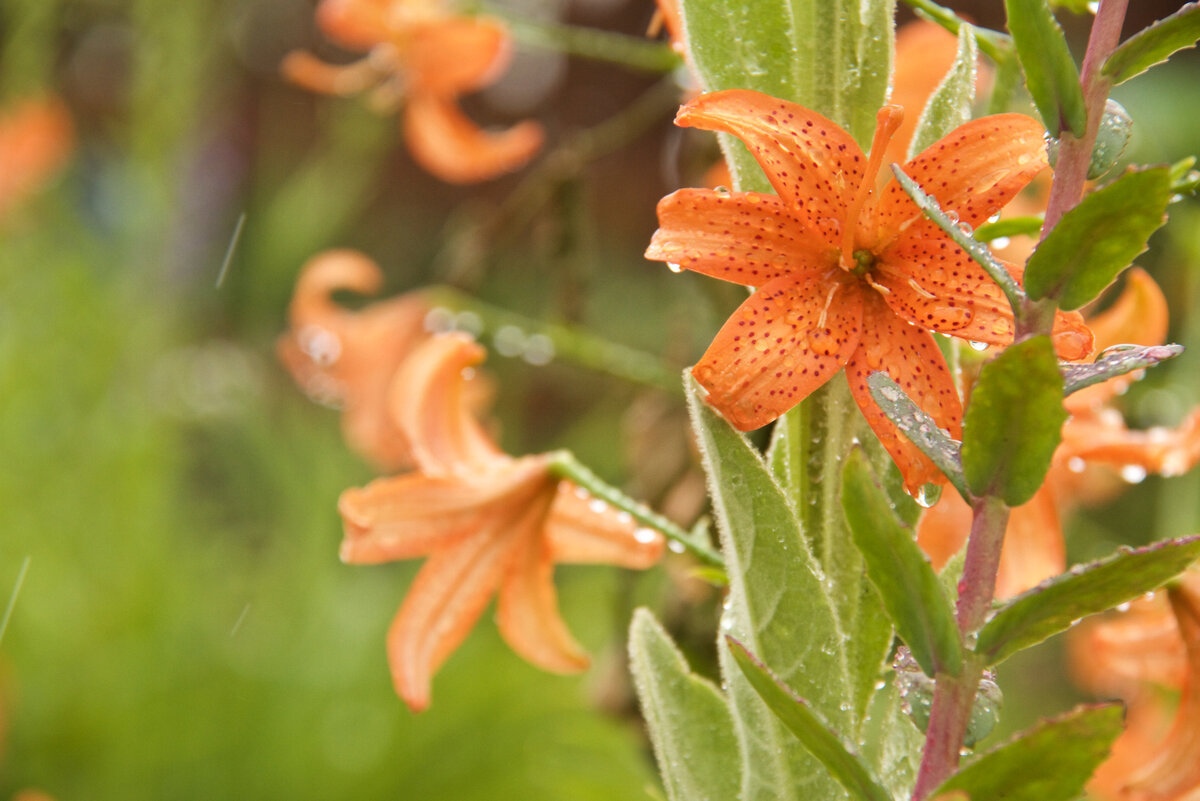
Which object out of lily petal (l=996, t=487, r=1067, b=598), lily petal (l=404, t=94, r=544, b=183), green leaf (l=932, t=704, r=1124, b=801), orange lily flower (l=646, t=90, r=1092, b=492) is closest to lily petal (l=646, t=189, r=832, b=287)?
orange lily flower (l=646, t=90, r=1092, b=492)

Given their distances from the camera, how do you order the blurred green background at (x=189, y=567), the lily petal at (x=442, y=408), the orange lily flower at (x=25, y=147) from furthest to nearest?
the orange lily flower at (x=25, y=147)
the blurred green background at (x=189, y=567)
the lily petal at (x=442, y=408)

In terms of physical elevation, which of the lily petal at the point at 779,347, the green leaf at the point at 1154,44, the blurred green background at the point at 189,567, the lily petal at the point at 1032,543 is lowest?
the blurred green background at the point at 189,567

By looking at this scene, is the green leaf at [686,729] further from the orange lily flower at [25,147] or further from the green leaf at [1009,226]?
the orange lily flower at [25,147]

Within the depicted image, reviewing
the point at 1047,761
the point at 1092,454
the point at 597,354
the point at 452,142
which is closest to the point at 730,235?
the point at 1047,761

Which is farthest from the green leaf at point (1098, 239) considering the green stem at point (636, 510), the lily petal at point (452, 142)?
the lily petal at point (452, 142)

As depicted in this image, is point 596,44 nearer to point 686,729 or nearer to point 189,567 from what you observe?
point 686,729

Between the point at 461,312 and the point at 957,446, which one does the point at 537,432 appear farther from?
the point at 957,446

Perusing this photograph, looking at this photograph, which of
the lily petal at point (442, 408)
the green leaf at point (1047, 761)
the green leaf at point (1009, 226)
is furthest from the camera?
the lily petal at point (442, 408)
